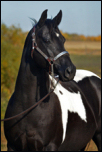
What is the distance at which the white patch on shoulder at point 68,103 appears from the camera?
363cm

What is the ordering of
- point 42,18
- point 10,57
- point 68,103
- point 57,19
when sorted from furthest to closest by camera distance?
point 10,57 → point 68,103 → point 57,19 → point 42,18

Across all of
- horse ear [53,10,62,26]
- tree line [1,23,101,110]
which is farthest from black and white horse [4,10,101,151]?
tree line [1,23,101,110]

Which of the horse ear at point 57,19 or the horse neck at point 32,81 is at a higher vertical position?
the horse ear at point 57,19

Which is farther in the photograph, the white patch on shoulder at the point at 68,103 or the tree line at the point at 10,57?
the tree line at the point at 10,57

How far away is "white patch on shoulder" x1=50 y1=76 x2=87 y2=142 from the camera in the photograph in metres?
3.63

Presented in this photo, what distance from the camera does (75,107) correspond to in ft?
13.0

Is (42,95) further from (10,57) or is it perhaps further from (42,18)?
(10,57)

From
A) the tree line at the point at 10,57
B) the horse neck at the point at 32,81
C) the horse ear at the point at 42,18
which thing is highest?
the horse ear at the point at 42,18

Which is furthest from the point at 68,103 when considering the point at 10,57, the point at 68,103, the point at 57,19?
the point at 10,57

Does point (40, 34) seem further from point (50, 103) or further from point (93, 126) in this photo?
point (93, 126)

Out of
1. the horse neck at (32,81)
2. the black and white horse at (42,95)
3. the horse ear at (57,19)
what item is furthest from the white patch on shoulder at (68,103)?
the horse ear at (57,19)

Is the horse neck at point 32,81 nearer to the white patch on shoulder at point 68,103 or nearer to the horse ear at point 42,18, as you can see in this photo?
the white patch on shoulder at point 68,103

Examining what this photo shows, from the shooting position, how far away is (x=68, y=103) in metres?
3.81

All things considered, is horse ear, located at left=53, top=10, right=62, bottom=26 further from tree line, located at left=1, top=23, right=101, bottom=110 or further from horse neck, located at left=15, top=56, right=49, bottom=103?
tree line, located at left=1, top=23, right=101, bottom=110
